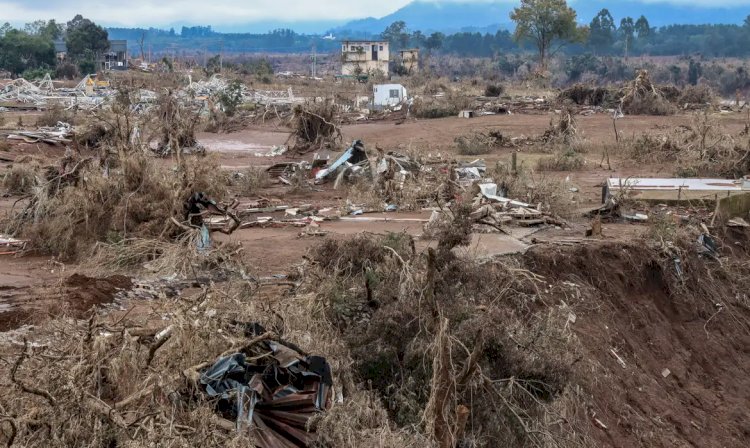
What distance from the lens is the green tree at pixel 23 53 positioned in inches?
2244

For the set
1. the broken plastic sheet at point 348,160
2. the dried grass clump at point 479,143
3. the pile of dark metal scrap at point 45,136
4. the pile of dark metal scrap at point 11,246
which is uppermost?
the pile of dark metal scrap at point 11,246

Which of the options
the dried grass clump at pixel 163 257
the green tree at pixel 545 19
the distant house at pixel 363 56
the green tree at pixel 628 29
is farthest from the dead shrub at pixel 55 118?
the green tree at pixel 628 29

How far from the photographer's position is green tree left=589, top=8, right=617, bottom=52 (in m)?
100

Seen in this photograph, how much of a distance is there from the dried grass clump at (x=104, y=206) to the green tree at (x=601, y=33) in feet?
309

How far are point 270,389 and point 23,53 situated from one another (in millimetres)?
58202

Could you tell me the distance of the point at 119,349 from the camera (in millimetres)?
5852

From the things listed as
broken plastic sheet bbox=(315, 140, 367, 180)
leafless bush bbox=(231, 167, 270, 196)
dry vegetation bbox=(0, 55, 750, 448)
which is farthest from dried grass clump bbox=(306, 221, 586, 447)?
broken plastic sheet bbox=(315, 140, 367, 180)

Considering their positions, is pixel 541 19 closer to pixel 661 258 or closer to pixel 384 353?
pixel 661 258

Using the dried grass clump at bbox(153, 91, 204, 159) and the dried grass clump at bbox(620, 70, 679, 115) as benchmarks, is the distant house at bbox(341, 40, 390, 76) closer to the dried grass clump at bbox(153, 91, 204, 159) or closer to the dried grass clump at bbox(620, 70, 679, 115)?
the dried grass clump at bbox(620, 70, 679, 115)

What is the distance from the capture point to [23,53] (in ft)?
191

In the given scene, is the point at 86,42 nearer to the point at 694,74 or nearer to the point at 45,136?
the point at 694,74

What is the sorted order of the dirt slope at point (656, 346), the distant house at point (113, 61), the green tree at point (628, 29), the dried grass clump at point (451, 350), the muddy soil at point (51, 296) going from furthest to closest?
the green tree at point (628, 29) < the distant house at point (113, 61) < the dirt slope at point (656, 346) < the muddy soil at point (51, 296) < the dried grass clump at point (451, 350)

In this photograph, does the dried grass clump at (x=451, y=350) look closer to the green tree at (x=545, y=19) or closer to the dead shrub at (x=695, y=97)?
the dead shrub at (x=695, y=97)

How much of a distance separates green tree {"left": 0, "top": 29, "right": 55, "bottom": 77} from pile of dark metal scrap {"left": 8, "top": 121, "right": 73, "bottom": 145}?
35.4 m
